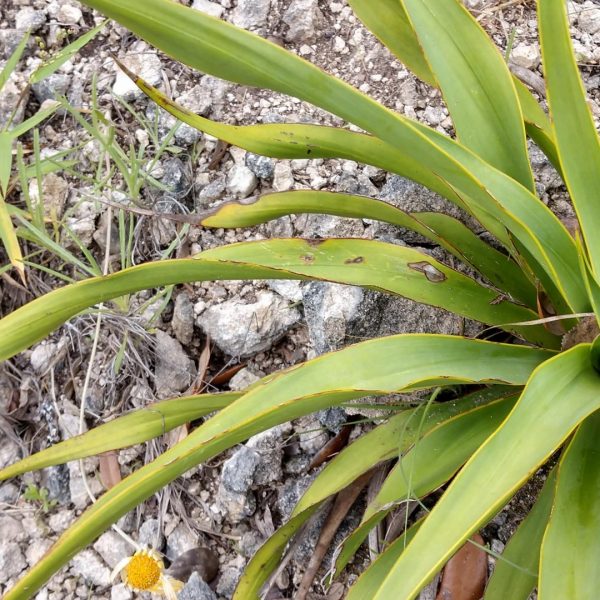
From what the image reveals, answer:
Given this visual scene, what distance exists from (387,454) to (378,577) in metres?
0.21

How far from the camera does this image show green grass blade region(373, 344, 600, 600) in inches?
26.6

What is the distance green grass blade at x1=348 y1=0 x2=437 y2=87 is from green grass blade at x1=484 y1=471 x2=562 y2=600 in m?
0.76

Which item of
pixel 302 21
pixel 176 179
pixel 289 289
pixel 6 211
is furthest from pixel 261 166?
pixel 6 211

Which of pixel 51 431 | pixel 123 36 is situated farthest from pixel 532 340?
pixel 123 36

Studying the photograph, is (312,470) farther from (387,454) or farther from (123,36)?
(123,36)

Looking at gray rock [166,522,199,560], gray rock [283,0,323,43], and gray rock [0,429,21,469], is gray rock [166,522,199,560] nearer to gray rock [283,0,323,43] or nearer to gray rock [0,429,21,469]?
gray rock [0,429,21,469]

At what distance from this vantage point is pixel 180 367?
1528mm

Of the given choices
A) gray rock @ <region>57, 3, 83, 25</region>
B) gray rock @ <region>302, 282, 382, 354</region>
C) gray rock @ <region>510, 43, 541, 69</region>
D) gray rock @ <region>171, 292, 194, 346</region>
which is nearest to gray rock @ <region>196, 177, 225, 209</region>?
gray rock @ <region>171, 292, 194, 346</region>

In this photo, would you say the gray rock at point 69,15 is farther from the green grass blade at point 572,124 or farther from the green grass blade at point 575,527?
the green grass blade at point 575,527

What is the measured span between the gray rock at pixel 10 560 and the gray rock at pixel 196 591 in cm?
40

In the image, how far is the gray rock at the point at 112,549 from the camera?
4.68ft

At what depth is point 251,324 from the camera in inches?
58.5

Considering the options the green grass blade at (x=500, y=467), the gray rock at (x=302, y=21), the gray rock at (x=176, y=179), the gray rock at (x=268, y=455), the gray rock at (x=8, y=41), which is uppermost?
the gray rock at (x=8, y=41)

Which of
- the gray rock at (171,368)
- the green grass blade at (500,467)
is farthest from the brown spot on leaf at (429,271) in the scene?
the gray rock at (171,368)
